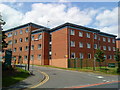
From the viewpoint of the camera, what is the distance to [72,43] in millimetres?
34750

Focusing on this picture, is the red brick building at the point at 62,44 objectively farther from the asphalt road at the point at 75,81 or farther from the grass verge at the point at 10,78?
the grass verge at the point at 10,78

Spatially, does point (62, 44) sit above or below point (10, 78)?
above

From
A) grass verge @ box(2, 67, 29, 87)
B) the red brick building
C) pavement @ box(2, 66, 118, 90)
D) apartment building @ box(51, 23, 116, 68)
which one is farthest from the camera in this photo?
the red brick building

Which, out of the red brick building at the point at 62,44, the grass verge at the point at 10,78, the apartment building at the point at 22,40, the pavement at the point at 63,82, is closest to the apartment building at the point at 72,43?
the red brick building at the point at 62,44

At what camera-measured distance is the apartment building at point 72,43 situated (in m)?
33.9

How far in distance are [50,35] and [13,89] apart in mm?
31302

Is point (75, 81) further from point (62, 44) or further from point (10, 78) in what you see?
point (62, 44)

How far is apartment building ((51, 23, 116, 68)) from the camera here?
3391 cm

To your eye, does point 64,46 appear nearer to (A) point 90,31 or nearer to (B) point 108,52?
(A) point 90,31

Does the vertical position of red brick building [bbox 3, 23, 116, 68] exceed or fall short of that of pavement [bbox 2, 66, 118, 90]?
it exceeds it

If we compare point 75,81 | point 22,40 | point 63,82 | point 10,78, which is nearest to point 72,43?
point 22,40

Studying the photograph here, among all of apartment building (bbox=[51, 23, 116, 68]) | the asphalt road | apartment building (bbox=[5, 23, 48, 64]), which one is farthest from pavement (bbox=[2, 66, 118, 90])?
apartment building (bbox=[5, 23, 48, 64])

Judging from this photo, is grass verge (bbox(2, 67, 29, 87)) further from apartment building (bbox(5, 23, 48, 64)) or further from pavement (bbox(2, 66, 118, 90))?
apartment building (bbox(5, 23, 48, 64))

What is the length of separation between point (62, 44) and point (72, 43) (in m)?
2.29
